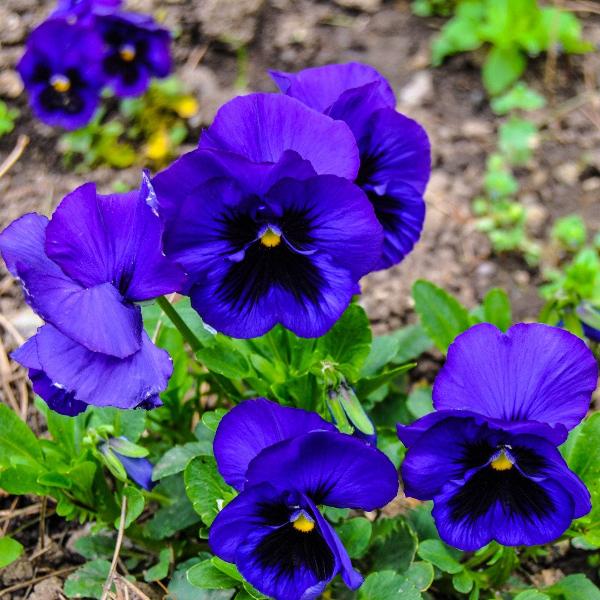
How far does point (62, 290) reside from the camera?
133 cm

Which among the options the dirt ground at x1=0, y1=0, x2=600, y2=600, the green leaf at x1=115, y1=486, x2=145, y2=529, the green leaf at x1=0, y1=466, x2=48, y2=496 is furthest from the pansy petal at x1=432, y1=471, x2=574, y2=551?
the dirt ground at x1=0, y1=0, x2=600, y2=600

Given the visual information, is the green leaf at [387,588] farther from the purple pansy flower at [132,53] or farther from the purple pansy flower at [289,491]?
the purple pansy flower at [132,53]

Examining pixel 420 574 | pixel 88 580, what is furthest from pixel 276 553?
pixel 88 580

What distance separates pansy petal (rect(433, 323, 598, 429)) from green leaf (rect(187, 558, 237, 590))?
0.54 metres

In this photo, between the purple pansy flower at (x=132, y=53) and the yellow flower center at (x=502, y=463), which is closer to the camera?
the yellow flower center at (x=502, y=463)

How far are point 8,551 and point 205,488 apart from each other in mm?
468

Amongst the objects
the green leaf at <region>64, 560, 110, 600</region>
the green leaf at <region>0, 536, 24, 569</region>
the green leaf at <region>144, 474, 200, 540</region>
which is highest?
the green leaf at <region>0, 536, 24, 569</region>

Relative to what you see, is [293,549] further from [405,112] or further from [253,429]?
[405,112]

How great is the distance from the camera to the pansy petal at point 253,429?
51.5 inches

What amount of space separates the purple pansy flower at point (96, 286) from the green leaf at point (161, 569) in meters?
0.58

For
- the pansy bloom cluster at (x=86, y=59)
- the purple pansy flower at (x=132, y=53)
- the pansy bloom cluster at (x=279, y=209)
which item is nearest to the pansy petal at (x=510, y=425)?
the pansy bloom cluster at (x=279, y=209)

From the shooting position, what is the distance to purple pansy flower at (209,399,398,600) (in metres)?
1.30

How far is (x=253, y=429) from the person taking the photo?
4.40 feet

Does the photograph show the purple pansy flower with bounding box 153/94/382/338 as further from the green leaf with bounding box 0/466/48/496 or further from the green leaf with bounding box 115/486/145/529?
the green leaf with bounding box 0/466/48/496
